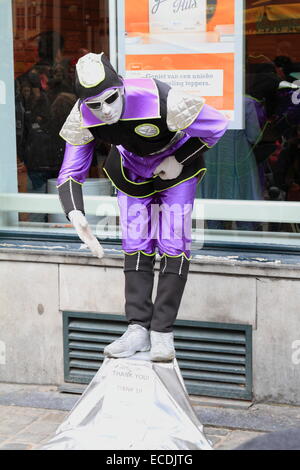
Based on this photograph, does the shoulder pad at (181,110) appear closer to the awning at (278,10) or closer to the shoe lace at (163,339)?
the shoe lace at (163,339)

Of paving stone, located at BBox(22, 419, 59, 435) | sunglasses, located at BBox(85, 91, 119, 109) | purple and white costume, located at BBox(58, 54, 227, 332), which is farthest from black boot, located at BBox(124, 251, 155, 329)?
paving stone, located at BBox(22, 419, 59, 435)

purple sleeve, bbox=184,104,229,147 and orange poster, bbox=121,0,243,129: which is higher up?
orange poster, bbox=121,0,243,129

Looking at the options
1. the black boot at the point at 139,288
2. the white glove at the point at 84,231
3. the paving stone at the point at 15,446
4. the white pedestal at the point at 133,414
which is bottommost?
the paving stone at the point at 15,446

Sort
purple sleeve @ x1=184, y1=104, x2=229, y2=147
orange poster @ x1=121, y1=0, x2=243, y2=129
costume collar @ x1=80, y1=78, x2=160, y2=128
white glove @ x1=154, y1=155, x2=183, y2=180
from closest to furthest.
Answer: costume collar @ x1=80, y1=78, x2=160, y2=128
purple sleeve @ x1=184, y1=104, x2=229, y2=147
white glove @ x1=154, y1=155, x2=183, y2=180
orange poster @ x1=121, y1=0, x2=243, y2=129

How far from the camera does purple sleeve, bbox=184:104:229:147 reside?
14.2 ft

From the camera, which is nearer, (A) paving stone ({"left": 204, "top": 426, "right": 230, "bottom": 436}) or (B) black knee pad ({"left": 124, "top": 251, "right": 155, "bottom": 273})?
(B) black knee pad ({"left": 124, "top": 251, "right": 155, "bottom": 273})

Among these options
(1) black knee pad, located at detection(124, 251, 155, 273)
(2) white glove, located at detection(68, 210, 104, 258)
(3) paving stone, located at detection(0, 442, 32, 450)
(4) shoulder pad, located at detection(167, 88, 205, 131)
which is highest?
(4) shoulder pad, located at detection(167, 88, 205, 131)

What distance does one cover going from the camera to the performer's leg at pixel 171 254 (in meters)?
4.46

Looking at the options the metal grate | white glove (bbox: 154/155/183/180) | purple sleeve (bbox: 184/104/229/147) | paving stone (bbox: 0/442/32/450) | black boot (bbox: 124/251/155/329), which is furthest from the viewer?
the metal grate

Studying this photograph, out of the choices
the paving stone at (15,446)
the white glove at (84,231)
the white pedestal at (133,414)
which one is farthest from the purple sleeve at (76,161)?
the paving stone at (15,446)

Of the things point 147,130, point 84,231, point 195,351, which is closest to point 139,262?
point 84,231

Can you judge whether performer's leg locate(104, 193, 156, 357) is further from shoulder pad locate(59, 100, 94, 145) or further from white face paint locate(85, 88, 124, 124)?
white face paint locate(85, 88, 124, 124)

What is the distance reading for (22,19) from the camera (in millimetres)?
6176

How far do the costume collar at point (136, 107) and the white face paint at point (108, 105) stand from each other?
0.05 meters
